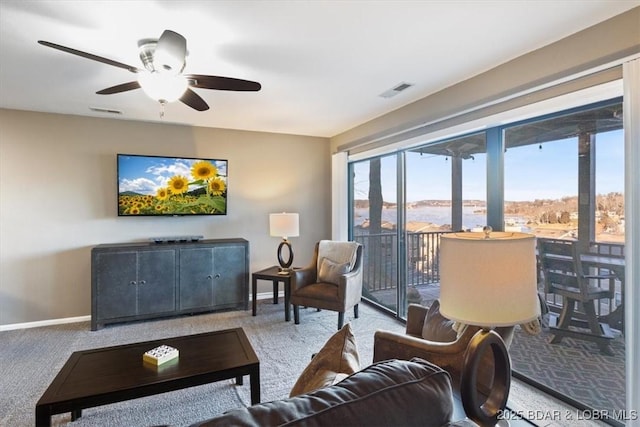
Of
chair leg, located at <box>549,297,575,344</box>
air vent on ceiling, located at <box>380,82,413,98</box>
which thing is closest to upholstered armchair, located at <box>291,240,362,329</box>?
air vent on ceiling, located at <box>380,82,413,98</box>

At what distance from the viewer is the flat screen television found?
414 centimetres

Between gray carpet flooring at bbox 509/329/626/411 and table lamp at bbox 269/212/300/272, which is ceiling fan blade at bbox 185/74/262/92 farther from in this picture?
gray carpet flooring at bbox 509/329/626/411

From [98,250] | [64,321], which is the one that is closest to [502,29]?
[98,250]

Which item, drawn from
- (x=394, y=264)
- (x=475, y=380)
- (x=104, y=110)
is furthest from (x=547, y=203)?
(x=104, y=110)

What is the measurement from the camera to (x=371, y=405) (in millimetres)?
782

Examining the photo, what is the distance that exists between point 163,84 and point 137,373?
5.71ft

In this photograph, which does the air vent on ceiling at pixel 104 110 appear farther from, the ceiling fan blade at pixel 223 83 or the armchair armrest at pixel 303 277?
the armchair armrest at pixel 303 277

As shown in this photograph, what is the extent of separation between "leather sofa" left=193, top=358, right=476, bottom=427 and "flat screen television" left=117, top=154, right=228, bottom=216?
13.2ft

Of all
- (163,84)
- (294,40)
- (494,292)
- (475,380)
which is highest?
(294,40)

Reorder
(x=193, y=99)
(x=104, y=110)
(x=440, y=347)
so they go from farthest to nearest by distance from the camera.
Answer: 1. (x=104, y=110)
2. (x=193, y=99)
3. (x=440, y=347)

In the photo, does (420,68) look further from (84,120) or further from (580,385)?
(84,120)

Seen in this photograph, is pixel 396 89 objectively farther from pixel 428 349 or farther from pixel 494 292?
pixel 494 292

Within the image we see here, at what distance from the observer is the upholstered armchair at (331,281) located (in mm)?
3584

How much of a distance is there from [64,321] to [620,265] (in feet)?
17.4
